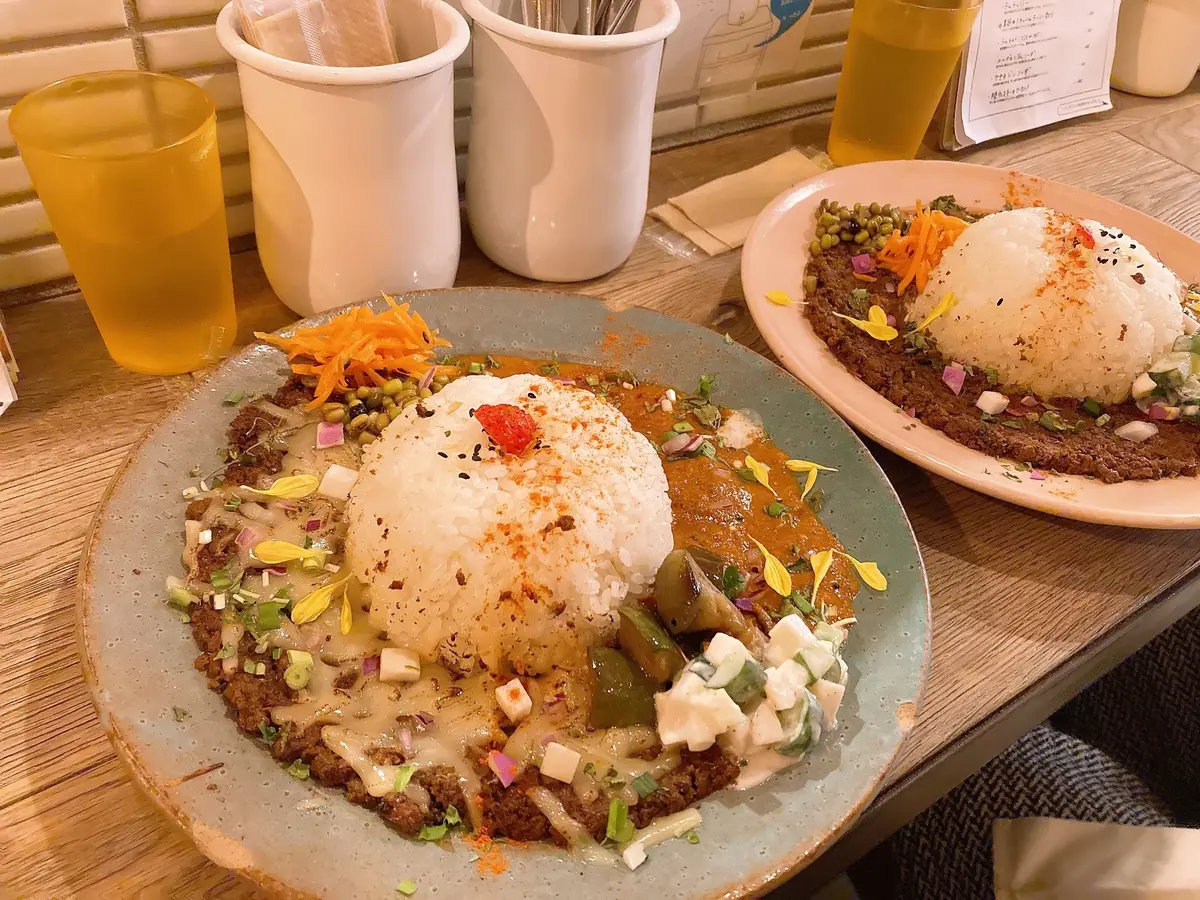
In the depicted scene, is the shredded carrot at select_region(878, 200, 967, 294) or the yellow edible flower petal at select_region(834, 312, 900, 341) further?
the shredded carrot at select_region(878, 200, 967, 294)

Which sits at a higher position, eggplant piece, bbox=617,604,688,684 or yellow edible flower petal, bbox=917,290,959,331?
yellow edible flower petal, bbox=917,290,959,331

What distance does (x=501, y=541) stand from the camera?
41.3 inches

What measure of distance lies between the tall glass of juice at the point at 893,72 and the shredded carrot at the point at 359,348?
1.24 metres

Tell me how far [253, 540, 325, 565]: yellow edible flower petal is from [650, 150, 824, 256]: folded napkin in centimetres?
105

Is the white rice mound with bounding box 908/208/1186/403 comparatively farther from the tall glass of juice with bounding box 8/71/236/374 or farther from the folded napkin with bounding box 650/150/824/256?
the tall glass of juice with bounding box 8/71/236/374

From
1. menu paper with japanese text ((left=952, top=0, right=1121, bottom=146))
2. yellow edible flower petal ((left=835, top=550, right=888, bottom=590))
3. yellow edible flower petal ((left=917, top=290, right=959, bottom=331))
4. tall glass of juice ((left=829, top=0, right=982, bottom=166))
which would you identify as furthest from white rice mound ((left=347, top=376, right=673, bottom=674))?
menu paper with japanese text ((left=952, top=0, right=1121, bottom=146))

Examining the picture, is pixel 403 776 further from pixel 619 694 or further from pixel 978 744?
pixel 978 744

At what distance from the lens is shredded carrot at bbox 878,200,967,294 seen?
1620 mm

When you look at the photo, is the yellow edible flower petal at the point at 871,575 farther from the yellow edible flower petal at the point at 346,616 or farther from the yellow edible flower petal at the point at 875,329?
the yellow edible flower petal at the point at 346,616

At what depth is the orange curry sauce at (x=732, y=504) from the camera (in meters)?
1.12

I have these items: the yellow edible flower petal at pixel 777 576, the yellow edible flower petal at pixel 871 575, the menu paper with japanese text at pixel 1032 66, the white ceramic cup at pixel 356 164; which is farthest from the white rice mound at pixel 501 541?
the menu paper with japanese text at pixel 1032 66

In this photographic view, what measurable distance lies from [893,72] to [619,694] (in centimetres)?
157

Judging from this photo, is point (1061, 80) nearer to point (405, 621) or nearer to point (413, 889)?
point (405, 621)

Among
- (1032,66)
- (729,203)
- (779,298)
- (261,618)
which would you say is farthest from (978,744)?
(1032,66)
